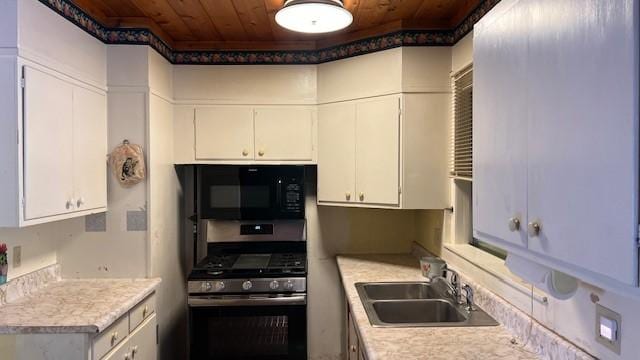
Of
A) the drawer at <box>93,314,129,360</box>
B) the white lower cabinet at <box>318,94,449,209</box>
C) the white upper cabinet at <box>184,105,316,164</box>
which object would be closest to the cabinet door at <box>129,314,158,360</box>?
the drawer at <box>93,314,129,360</box>

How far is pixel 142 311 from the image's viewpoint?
227 cm

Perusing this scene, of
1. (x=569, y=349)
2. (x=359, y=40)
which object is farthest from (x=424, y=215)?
(x=569, y=349)

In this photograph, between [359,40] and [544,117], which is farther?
[359,40]

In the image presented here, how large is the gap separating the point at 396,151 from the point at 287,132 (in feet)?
2.86

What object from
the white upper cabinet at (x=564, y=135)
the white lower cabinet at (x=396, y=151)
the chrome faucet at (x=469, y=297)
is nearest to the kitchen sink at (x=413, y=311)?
the chrome faucet at (x=469, y=297)

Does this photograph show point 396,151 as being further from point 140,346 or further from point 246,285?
point 140,346

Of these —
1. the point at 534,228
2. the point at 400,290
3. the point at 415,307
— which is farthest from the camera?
the point at 400,290

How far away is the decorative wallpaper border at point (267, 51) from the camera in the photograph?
85.7 inches

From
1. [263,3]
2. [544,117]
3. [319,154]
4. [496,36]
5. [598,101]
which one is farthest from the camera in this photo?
[319,154]

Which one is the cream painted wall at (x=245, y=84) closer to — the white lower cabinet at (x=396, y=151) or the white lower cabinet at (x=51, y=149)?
the white lower cabinet at (x=396, y=151)

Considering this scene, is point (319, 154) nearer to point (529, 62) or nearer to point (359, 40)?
point (359, 40)

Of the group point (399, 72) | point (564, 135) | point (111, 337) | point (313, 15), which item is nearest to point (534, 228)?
Result: point (564, 135)

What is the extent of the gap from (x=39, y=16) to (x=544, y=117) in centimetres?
217

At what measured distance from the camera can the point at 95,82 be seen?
238 centimetres
